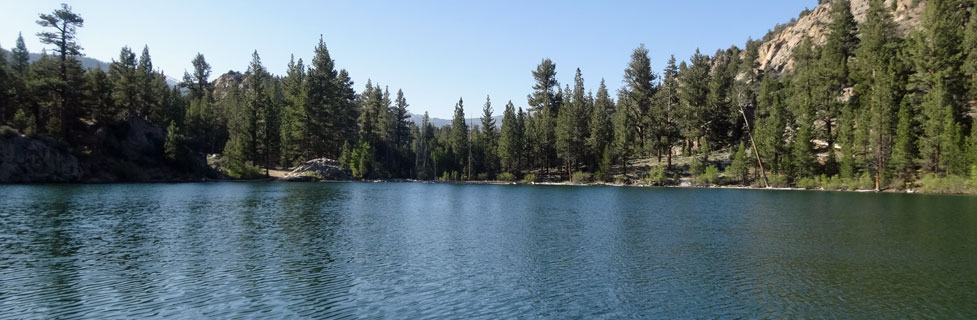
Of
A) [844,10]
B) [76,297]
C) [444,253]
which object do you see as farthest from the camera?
[844,10]

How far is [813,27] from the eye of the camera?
509 ft

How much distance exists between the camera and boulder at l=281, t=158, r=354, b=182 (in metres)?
105

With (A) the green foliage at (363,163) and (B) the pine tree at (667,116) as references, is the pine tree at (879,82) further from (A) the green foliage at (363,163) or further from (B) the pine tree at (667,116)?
(A) the green foliage at (363,163)

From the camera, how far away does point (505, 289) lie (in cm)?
1931

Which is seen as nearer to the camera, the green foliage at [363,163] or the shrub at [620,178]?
the shrub at [620,178]

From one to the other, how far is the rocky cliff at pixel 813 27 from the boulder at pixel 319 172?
387ft

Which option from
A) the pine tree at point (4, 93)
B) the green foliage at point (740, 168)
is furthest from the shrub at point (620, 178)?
the pine tree at point (4, 93)

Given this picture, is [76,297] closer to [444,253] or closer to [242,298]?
[242,298]

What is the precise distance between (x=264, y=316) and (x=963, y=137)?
274ft

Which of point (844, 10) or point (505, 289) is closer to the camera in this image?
point (505, 289)

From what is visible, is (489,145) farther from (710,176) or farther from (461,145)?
(710,176)

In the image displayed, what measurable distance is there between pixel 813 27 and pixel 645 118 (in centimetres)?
9057

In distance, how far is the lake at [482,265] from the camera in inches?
661

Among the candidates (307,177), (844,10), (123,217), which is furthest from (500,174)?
(123,217)
